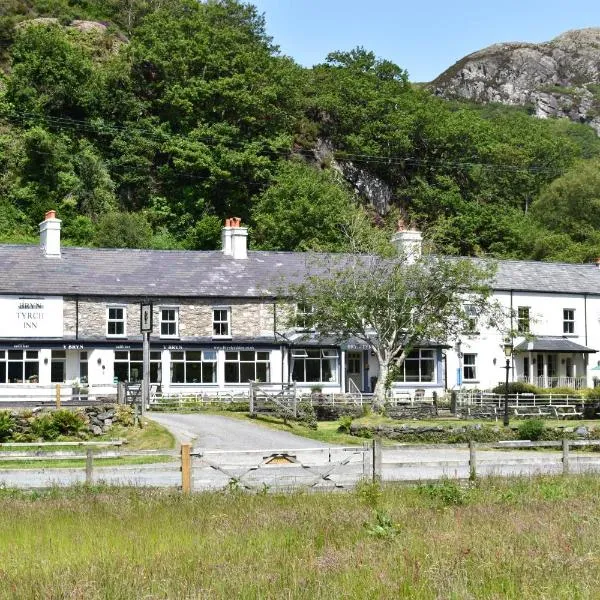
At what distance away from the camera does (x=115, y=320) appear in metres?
49.9

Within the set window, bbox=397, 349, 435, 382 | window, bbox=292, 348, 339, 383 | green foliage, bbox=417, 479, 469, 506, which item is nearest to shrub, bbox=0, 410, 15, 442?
green foliage, bbox=417, 479, 469, 506

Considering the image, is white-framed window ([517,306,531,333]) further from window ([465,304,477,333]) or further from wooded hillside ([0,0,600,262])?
wooded hillside ([0,0,600,262])

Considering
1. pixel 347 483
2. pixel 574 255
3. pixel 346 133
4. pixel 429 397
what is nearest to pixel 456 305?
pixel 429 397

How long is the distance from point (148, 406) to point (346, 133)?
5005cm

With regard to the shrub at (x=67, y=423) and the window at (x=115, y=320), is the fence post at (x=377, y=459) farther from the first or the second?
the window at (x=115, y=320)

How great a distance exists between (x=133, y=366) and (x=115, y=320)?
2.47 m

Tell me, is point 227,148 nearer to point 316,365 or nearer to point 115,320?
point 316,365

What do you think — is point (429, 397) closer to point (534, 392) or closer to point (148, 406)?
point (534, 392)

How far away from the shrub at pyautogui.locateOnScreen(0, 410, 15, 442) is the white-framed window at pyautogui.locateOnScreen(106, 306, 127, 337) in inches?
665

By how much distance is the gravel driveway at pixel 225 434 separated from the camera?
31.0 m

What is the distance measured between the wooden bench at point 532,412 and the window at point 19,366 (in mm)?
22584

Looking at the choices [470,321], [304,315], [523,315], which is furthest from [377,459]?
[523,315]

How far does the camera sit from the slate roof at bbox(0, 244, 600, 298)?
49344 millimetres

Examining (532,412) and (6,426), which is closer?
(6,426)
